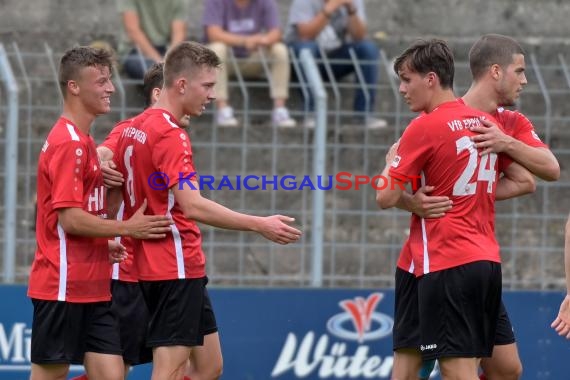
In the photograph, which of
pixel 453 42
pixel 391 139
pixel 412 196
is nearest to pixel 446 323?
pixel 412 196

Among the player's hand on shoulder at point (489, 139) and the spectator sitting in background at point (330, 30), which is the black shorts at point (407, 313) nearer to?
the player's hand on shoulder at point (489, 139)

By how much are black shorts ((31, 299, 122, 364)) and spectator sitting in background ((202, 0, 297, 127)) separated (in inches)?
120

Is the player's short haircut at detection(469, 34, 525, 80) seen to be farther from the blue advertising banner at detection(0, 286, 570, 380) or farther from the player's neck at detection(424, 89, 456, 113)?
the blue advertising banner at detection(0, 286, 570, 380)

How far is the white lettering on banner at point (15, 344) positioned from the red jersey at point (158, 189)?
2382 millimetres

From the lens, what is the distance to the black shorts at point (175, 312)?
19.8 feet

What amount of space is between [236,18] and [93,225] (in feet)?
14.9

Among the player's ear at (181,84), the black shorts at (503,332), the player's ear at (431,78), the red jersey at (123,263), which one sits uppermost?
the player's ear at (431,78)

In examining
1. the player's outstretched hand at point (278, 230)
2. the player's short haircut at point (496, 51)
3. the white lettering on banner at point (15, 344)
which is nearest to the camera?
the player's outstretched hand at point (278, 230)

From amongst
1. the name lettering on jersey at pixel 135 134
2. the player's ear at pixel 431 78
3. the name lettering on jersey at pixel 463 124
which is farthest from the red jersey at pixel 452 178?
the name lettering on jersey at pixel 135 134

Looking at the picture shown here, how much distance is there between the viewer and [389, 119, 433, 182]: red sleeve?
5844 millimetres

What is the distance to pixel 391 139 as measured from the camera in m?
9.11

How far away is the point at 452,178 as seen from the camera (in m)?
5.90

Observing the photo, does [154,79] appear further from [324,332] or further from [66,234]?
[324,332]

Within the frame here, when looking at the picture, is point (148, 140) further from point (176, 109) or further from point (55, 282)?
point (55, 282)
